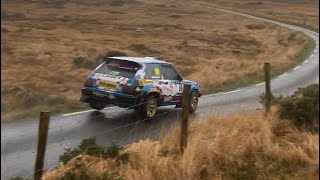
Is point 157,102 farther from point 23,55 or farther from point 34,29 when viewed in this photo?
point 34,29

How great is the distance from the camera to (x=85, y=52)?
30.7 m

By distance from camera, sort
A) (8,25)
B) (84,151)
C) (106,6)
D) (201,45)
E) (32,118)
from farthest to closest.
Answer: (106,6) < (8,25) < (201,45) < (32,118) < (84,151)

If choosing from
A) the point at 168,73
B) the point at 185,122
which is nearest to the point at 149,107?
the point at 168,73

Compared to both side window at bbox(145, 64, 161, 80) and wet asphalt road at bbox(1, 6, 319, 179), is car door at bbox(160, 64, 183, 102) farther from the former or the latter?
wet asphalt road at bbox(1, 6, 319, 179)

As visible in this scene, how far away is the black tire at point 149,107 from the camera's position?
40.3 ft

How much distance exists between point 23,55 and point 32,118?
16.2 meters

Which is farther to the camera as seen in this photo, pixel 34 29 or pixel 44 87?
pixel 34 29

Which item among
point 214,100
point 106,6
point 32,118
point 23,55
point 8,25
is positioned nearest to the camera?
point 32,118

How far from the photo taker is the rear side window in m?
12.3

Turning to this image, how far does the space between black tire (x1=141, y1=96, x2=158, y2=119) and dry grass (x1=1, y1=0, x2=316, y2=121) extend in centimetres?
248

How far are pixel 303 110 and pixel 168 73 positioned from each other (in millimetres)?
5137

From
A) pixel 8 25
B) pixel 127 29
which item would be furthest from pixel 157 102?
pixel 127 29

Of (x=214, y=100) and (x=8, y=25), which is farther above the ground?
(x=8, y=25)

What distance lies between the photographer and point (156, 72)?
42.3ft
